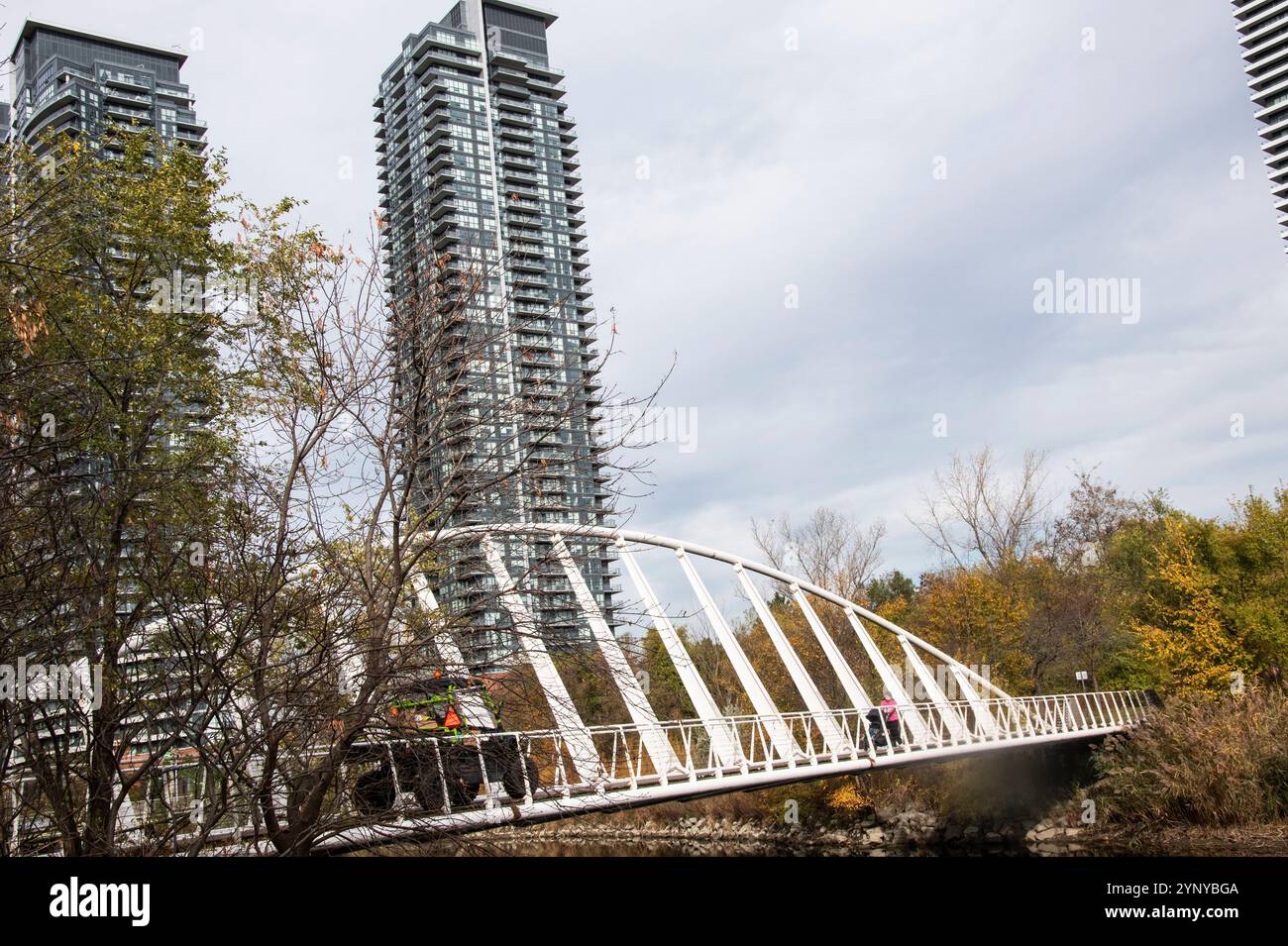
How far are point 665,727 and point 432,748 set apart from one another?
722 centimetres

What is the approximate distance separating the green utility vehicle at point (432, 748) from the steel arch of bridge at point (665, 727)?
0.38ft

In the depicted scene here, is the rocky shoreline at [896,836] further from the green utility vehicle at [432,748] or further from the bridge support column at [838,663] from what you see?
the green utility vehicle at [432,748]

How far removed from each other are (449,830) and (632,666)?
2367mm

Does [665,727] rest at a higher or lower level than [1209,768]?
higher

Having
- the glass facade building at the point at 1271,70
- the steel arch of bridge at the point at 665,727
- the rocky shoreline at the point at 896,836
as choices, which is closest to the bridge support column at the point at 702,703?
the steel arch of bridge at the point at 665,727

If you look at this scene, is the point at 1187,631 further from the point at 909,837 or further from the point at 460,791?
the point at 460,791

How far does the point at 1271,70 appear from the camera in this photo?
12050 centimetres

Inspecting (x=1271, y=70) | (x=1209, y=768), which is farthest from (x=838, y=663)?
(x=1271, y=70)

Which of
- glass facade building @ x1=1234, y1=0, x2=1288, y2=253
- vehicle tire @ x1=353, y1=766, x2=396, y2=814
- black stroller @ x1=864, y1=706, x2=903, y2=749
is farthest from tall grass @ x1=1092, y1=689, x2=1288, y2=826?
glass facade building @ x1=1234, y1=0, x2=1288, y2=253

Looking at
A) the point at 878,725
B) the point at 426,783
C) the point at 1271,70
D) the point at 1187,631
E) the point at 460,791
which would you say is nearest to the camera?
the point at 426,783

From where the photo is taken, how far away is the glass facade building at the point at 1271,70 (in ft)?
389
